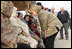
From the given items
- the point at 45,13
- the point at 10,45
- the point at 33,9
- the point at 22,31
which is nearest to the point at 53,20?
the point at 45,13

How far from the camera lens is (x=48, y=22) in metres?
6.33

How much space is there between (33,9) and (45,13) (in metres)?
0.43

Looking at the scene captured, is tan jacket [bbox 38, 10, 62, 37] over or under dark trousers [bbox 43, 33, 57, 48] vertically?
over

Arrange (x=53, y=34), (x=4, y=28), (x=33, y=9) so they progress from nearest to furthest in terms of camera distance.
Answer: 1. (x=4, y=28)
2. (x=33, y=9)
3. (x=53, y=34)

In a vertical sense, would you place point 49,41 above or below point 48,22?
A: below

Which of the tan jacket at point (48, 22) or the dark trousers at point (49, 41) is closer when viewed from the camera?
the tan jacket at point (48, 22)

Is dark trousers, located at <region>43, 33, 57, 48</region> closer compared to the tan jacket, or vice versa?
the tan jacket

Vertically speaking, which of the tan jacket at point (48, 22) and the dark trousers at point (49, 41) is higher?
the tan jacket at point (48, 22)

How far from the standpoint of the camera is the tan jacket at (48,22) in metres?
6.20

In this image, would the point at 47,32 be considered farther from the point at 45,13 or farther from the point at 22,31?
the point at 22,31

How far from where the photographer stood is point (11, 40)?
3.36 meters

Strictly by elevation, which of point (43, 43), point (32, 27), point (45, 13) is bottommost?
point (43, 43)

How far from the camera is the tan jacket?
6.20 meters

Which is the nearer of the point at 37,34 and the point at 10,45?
the point at 10,45
